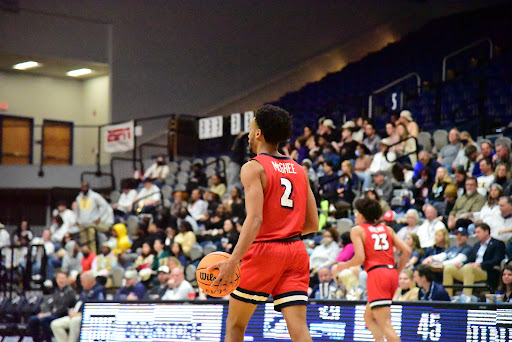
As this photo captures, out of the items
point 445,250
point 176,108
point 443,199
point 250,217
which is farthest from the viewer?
point 176,108

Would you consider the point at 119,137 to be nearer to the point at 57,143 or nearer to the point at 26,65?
the point at 57,143

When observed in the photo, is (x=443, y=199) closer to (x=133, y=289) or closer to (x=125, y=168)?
(x=133, y=289)

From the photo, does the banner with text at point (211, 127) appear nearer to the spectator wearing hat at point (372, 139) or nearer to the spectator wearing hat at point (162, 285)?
the spectator wearing hat at point (372, 139)

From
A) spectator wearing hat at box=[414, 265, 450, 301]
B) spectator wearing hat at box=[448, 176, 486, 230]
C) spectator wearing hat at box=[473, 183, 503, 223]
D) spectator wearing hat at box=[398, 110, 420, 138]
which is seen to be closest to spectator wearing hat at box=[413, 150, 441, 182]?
spectator wearing hat at box=[398, 110, 420, 138]

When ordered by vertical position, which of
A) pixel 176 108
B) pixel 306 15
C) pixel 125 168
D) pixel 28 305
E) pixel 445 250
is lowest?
pixel 28 305

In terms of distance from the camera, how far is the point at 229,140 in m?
21.5

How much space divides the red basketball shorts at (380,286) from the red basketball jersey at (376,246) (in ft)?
0.25

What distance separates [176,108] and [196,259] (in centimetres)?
1078

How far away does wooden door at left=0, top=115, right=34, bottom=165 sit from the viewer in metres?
23.5

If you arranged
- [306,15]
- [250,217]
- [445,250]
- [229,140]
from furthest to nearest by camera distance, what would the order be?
[306,15] < [229,140] < [445,250] < [250,217]

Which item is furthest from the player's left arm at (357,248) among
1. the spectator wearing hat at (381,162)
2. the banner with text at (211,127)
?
the banner with text at (211,127)

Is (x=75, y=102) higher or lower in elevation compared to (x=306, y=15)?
lower

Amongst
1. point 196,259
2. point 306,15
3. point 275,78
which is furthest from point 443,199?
point 306,15

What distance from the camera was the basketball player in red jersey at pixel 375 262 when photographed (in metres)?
7.23
